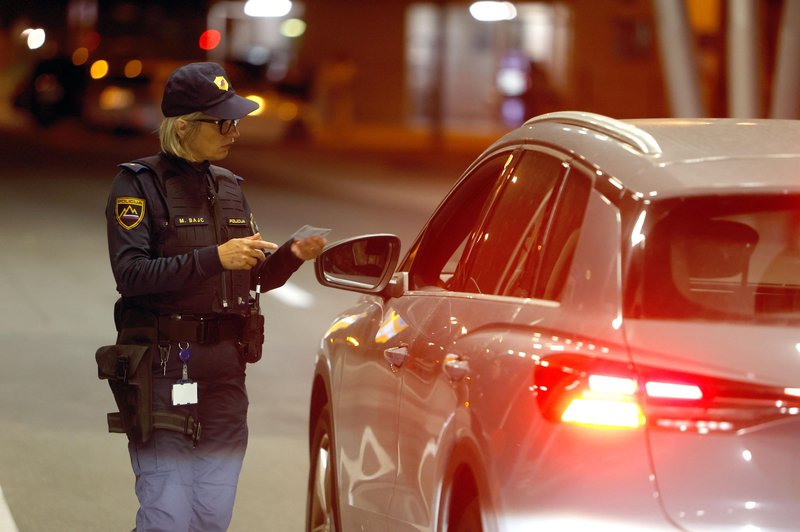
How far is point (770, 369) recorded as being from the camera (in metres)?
3.42

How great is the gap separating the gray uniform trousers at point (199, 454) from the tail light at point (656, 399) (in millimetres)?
1992

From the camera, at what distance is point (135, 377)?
17.1 feet

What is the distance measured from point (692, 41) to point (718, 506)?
17818 millimetres

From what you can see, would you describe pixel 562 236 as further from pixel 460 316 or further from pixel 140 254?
pixel 140 254

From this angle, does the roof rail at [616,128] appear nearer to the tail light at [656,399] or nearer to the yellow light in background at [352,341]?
the tail light at [656,399]

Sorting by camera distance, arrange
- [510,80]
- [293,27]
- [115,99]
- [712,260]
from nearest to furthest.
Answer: [712,260], [115,99], [510,80], [293,27]

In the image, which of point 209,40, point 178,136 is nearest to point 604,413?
point 178,136

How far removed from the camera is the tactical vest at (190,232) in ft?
17.4

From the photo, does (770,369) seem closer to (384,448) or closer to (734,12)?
(384,448)

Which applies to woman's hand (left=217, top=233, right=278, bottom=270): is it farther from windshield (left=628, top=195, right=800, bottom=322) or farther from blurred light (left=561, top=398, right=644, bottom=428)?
blurred light (left=561, top=398, right=644, bottom=428)

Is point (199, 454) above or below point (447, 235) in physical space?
below

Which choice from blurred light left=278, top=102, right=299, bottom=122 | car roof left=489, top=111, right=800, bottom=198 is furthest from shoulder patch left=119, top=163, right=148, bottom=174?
blurred light left=278, top=102, right=299, bottom=122

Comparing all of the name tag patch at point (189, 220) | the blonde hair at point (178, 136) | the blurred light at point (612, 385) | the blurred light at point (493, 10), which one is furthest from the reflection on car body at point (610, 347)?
the blurred light at point (493, 10)

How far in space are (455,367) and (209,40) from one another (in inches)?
2457
